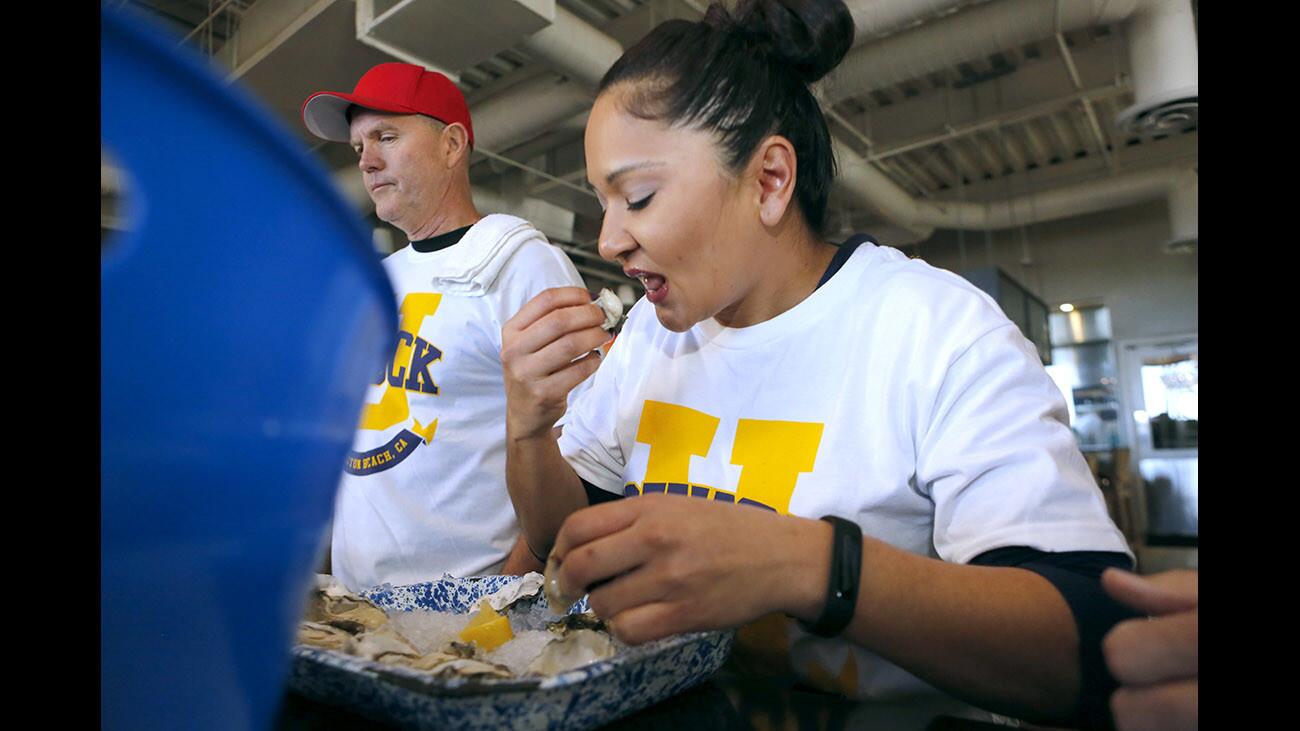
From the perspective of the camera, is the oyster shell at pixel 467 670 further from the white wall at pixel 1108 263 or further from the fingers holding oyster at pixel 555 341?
the white wall at pixel 1108 263

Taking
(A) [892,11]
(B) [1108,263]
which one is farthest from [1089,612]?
(B) [1108,263]

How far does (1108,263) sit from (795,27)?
5.89 m

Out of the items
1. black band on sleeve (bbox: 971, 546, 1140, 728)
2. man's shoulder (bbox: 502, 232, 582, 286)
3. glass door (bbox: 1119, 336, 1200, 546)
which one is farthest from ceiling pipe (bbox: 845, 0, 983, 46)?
glass door (bbox: 1119, 336, 1200, 546)

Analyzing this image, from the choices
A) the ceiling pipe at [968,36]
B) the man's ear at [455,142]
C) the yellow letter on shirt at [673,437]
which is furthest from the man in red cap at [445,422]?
the ceiling pipe at [968,36]

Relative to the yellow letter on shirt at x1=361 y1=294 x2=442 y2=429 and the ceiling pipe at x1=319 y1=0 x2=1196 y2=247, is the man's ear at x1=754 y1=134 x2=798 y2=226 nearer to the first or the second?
the yellow letter on shirt at x1=361 y1=294 x2=442 y2=429

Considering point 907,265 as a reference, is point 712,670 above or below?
below

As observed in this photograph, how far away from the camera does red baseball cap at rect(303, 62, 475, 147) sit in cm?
112

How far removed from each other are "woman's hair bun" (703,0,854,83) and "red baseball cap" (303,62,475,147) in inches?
23.5

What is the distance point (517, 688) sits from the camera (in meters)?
0.33
